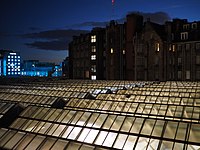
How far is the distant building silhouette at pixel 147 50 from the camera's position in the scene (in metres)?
58.6

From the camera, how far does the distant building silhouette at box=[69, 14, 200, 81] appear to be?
58.6 m

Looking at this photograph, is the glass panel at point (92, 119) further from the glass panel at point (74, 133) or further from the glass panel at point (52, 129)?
the glass panel at point (52, 129)

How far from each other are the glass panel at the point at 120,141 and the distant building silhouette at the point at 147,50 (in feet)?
160

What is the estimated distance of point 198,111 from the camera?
61.3 feet

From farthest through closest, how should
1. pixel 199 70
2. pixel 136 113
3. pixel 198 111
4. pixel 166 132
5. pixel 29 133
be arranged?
pixel 199 70 < pixel 136 113 < pixel 198 111 < pixel 29 133 < pixel 166 132

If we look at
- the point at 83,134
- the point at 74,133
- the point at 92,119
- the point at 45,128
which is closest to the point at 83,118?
the point at 92,119

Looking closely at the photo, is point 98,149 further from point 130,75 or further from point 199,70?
point 130,75

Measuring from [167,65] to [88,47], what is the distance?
29.7 meters

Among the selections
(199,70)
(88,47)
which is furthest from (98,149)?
(88,47)

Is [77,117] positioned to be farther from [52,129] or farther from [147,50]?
[147,50]

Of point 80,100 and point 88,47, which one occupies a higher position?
point 88,47

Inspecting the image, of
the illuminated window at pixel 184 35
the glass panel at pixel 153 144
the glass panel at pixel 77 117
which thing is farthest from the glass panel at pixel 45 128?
the illuminated window at pixel 184 35

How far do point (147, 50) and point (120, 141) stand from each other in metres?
→ 53.0

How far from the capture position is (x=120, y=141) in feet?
40.6
